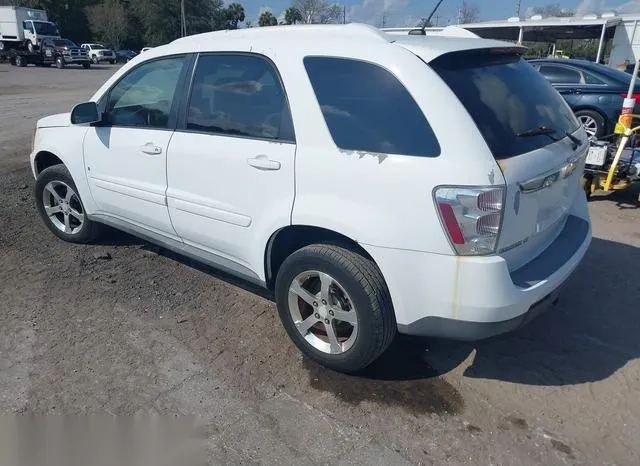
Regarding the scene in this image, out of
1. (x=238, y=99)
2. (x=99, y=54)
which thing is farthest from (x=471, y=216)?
(x=99, y=54)

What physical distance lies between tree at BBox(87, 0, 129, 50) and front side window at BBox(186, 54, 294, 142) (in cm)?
6616

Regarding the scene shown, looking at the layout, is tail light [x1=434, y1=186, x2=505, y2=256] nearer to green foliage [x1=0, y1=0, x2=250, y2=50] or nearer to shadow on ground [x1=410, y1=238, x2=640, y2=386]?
shadow on ground [x1=410, y1=238, x2=640, y2=386]

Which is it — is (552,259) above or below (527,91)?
below

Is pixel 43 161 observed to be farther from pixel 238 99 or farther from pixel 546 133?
pixel 546 133

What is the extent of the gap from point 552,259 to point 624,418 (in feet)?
2.94

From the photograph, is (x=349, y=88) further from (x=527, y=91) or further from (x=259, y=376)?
(x=259, y=376)

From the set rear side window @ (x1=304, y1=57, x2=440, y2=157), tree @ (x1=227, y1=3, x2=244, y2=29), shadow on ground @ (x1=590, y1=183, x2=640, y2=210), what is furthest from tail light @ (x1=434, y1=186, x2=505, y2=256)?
tree @ (x1=227, y1=3, x2=244, y2=29)

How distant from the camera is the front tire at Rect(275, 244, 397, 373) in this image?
2750 mm

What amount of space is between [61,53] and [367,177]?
42.7 m

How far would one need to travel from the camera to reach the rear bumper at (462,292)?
2.49m

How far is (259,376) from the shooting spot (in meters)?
3.08

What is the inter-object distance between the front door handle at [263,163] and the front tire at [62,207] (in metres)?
2.26

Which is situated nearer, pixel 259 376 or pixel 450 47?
pixel 450 47

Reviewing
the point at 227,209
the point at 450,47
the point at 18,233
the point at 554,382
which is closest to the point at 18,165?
the point at 18,233
